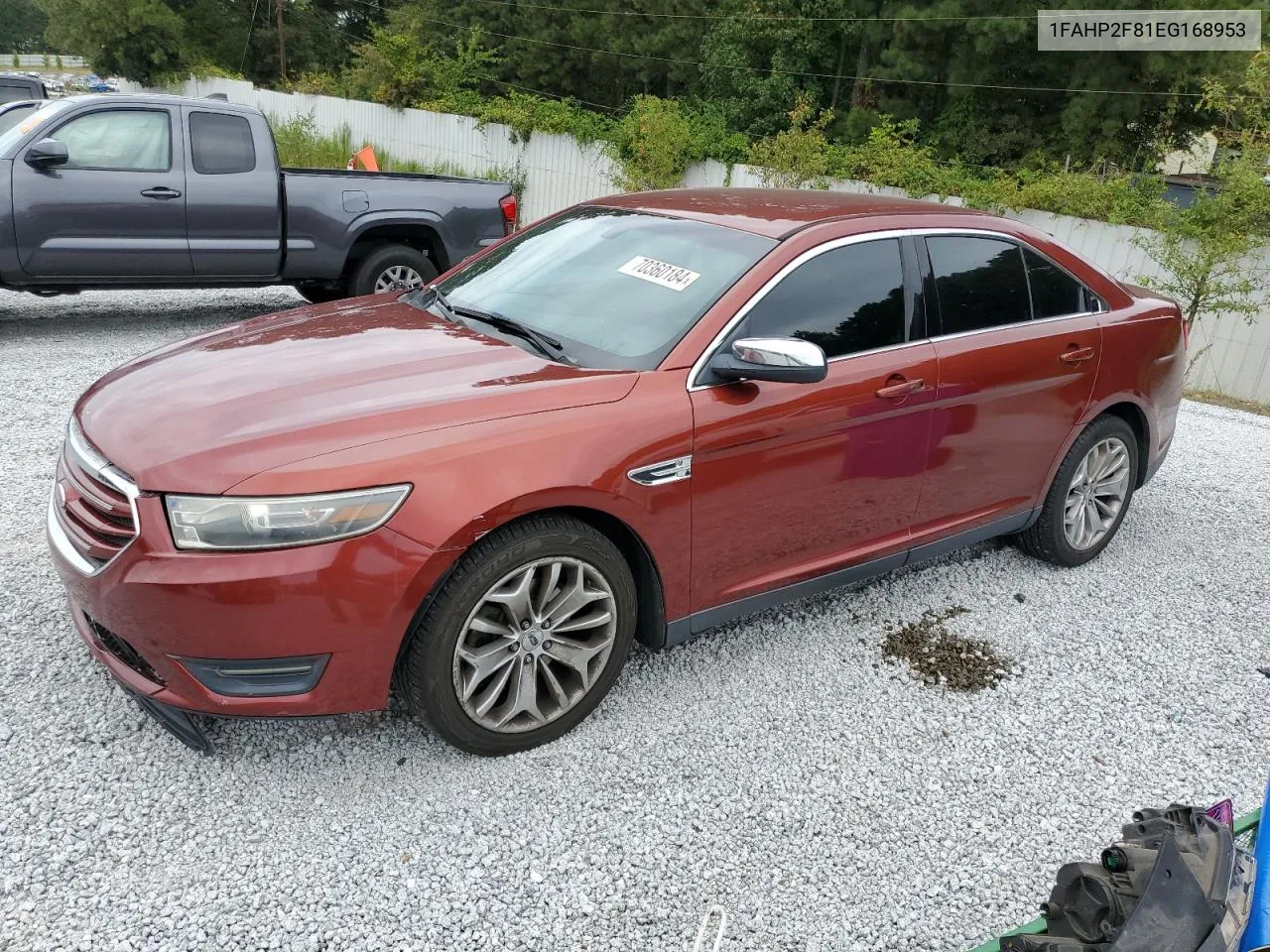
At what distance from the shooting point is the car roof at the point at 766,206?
3600mm

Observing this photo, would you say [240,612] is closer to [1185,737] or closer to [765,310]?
[765,310]

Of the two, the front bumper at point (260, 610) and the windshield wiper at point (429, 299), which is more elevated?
the windshield wiper at point (429, 299)

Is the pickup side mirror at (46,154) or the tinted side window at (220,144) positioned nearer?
the pickup side mirror at (46,154)

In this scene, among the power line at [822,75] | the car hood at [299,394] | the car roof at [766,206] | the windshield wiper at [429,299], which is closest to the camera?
Result: the car hood at [299,394]

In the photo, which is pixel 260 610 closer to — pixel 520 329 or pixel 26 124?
pixel 520 329

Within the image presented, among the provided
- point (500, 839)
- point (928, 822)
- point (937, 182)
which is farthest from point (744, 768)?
point (937, 182)

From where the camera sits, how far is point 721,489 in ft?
10.3

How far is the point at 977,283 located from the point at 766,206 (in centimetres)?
→ 93

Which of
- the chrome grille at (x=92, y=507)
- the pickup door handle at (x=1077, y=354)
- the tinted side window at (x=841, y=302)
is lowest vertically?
the chrome grille at (x=92, y=507)

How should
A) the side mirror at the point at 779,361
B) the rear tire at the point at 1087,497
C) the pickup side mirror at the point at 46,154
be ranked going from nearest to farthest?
the side mirror at the point at 779,361 → the rear tire at the point at 1087,497 → the pickup side mirror at the point at 46,154

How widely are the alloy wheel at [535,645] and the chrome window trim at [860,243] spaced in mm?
739

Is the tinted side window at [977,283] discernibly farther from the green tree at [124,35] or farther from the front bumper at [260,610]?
the green tree at [124,35]

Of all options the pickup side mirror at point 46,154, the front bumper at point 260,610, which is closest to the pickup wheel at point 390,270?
the pickup side mirror at point 46,154

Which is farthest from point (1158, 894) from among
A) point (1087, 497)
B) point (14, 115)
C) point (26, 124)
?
point (14, 115)
